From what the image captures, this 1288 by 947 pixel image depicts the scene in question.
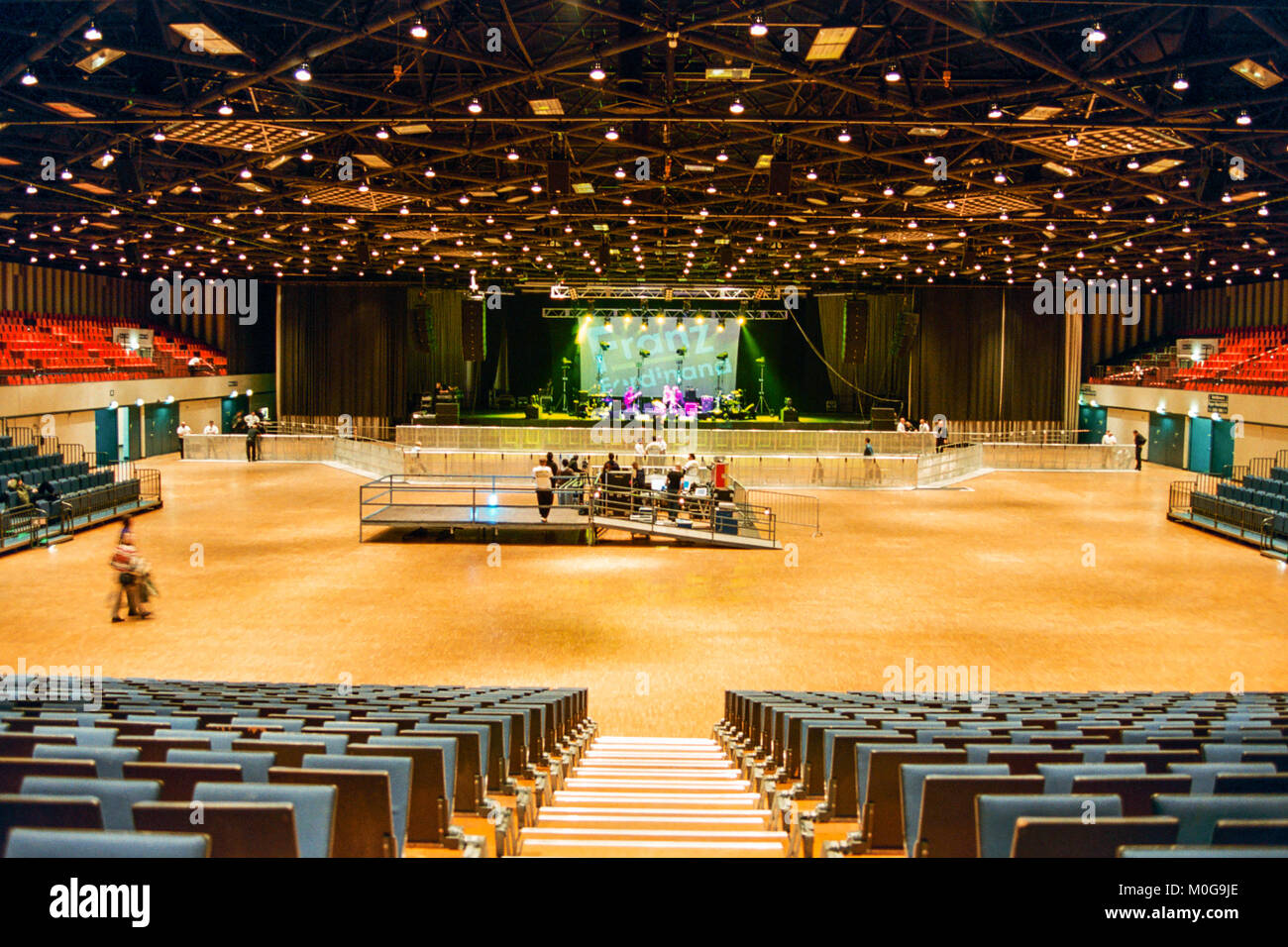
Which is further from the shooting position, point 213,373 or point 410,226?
point 213,373

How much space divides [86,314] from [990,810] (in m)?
44.4

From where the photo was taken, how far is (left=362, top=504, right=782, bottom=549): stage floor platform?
20641 millimetres

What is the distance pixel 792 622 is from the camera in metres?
14.5

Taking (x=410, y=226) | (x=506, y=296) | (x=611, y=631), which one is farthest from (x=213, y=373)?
(x=611, y=631)

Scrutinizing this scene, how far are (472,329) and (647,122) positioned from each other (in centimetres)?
2056

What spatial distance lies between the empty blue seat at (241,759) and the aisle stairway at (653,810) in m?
1.57

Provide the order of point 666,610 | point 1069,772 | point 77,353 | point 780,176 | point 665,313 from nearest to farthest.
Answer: point 1069,772
point 666,610
point 780,176
point 77,353
point 665,313

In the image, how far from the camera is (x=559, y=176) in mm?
15695

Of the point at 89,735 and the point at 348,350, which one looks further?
the point at 348,350

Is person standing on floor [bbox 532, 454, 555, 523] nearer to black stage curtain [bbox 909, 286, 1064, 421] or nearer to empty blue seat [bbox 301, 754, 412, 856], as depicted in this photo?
empty blue seat [bbox 301, 754, 412, 856]

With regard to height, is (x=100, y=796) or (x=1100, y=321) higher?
(x=1100, y=321)

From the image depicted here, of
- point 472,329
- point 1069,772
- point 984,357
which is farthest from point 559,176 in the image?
point 984,357

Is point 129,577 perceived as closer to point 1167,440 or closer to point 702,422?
point 702,422
